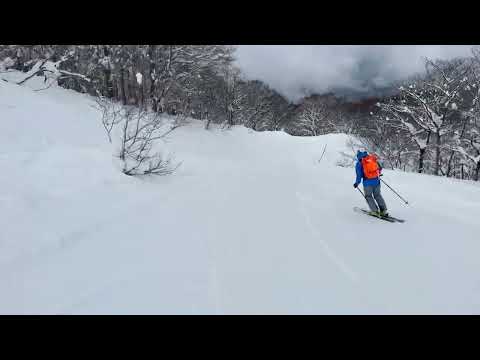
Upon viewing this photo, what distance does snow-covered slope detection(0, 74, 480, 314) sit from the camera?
3.03m

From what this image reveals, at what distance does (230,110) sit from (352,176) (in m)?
28.0

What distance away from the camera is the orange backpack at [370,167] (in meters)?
6.74

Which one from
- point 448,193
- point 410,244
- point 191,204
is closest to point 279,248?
point 410,244

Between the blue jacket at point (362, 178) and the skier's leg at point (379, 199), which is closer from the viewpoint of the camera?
the skier's leg at point (379, 199)

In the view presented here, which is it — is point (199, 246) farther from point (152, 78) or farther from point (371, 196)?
point (152, 78)

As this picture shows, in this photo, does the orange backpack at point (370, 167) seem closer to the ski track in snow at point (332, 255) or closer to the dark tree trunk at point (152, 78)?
the ski track in snow at point (332, 255)

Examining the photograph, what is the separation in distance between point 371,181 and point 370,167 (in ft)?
1.28

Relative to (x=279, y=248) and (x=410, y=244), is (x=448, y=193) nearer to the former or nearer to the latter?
(x=410, y=244)

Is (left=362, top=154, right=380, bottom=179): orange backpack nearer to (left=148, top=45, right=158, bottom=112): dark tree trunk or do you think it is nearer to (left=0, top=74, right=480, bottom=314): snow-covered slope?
(left=0, top=74, right=480, bottom=314): snow-covered slope

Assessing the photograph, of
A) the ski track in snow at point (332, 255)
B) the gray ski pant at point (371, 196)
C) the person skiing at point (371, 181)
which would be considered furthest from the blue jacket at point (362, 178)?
the ski track in snow at point (332, 255)

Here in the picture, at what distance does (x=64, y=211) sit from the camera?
4715mm

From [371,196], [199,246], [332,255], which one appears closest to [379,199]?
[371,196]

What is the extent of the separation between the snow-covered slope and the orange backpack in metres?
1.16

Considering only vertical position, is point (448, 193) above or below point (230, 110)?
below
